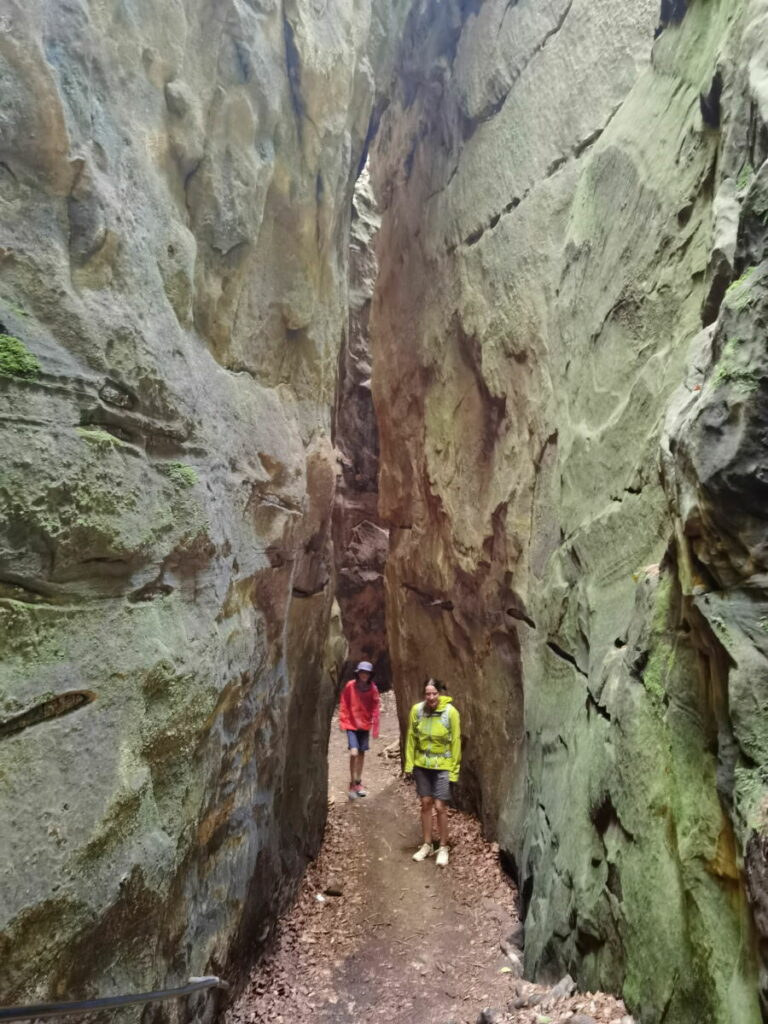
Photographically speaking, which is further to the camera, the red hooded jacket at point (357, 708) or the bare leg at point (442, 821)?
the red hooded jacket at point (357, 708)

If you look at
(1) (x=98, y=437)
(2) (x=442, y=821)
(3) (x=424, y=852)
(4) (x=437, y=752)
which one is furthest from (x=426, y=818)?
(1) (x=98, y=437)

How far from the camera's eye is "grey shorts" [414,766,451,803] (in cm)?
781

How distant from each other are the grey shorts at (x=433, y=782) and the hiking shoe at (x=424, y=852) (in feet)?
2.17

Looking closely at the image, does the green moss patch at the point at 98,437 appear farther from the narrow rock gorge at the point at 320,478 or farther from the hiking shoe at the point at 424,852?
the hiking shoe at the point at 424,852

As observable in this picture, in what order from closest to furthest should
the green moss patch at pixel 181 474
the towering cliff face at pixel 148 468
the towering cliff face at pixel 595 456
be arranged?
the towering cliff face at pixel 595 456 < the towering cliff face at pixel 148 468 < the green moss patch at pixel 181 474

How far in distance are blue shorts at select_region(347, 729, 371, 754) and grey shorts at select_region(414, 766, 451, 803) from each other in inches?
63.4

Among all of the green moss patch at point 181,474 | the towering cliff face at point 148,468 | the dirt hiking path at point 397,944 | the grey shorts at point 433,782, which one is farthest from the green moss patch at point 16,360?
the grey shorts at point 433,782

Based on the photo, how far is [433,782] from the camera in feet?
25.8

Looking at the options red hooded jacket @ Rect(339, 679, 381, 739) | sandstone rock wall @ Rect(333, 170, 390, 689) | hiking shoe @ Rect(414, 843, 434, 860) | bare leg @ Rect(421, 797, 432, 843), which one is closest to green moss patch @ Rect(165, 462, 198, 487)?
bare leg @ Rect(421, 797, 432, 843)

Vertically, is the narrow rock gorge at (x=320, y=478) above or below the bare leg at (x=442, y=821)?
above

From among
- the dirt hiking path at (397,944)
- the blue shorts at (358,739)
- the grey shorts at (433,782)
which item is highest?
the blue shorts at (358,739)

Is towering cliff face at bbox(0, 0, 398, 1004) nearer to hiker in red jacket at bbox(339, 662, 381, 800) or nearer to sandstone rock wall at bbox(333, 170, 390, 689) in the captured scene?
hiker in red jacket at bbox(339, 662, 381, 800)

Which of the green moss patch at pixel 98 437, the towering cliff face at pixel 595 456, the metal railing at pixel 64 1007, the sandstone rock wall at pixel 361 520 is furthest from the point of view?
the sandstone rock wall at pixel 361 520

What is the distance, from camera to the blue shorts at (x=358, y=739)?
30.8ft
